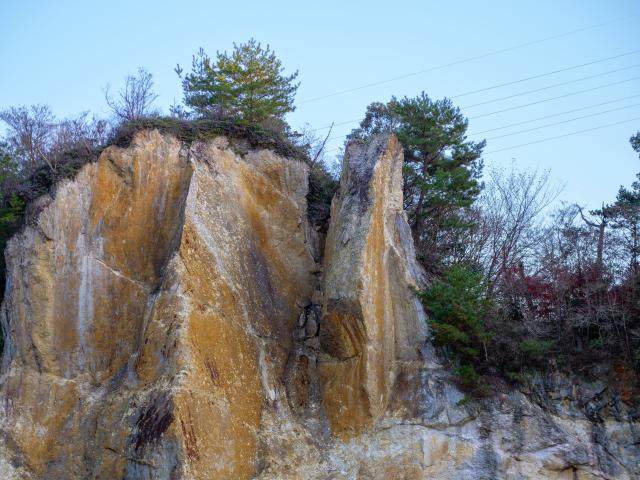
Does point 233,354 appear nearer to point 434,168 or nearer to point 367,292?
point 367,292

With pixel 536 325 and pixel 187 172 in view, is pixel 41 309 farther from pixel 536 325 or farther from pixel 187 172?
pixel 536 325

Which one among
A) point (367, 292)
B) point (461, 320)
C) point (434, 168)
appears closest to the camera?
point (367, 292)

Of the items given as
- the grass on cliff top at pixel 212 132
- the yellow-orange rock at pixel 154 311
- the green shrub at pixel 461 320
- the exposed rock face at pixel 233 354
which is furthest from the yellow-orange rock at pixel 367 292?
the grass on cliff top at pixel 212 132

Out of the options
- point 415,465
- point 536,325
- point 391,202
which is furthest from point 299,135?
point 415,465

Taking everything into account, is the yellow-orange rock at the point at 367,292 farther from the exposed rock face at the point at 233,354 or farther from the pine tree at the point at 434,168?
the pine tree at the point at 434,168

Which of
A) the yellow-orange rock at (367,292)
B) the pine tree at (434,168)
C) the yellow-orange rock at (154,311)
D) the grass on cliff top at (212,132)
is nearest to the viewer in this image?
the yellow-orange rock at (154,311)

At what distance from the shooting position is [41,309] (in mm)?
18531

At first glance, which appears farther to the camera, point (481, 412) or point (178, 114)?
point (178, 114)

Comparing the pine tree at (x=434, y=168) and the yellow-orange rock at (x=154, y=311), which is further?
the pine tree at (x=434, y=168)

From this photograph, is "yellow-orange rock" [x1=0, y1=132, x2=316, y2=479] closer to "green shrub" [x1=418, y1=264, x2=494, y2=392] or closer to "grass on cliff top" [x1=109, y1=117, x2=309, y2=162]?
"grass on cliff top" [x1=109, y1=117, x2=309, y2=162]

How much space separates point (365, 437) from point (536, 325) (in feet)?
21.4

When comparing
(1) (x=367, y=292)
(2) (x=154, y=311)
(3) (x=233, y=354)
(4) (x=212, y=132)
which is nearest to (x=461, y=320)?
(1) (x=367, y=292)

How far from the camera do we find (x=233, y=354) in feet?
59.1

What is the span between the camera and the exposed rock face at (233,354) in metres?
17.0
